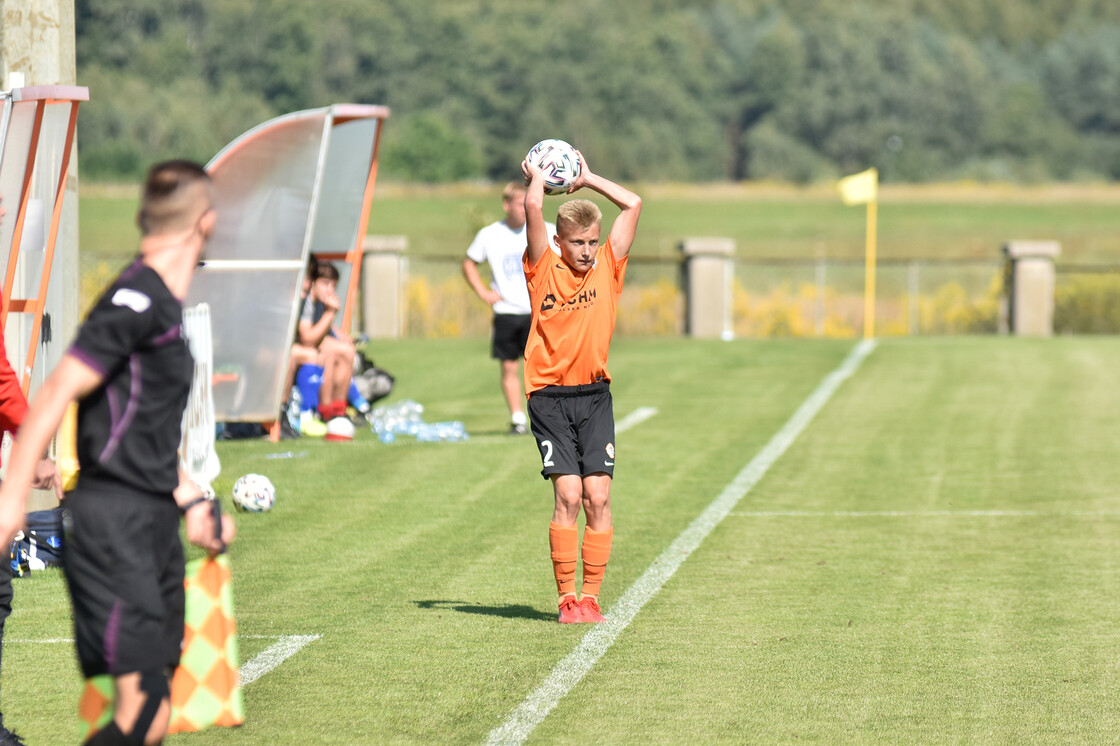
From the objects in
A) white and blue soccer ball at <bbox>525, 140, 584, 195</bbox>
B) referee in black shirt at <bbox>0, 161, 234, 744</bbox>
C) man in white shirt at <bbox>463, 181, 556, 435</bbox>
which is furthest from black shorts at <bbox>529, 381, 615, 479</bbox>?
man in white shirt at <bbox>463, 181, 556, 435</bbox>

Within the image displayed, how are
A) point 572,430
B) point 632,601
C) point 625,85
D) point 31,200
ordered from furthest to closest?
point 625,85
point 31,200
point 632,601
point 572,430

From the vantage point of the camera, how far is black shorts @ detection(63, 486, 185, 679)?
408cm

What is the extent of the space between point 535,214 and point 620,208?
16.3 inches

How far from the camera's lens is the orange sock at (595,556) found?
7.52 metres

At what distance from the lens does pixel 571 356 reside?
7277mm

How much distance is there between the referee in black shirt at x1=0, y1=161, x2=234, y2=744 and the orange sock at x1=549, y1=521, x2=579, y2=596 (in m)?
3.38

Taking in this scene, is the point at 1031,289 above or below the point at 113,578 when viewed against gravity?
below

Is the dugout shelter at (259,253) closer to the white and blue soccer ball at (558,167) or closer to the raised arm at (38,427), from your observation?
the white and blue soccer ball at (558,167)

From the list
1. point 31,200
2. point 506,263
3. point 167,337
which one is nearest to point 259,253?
point 506,263

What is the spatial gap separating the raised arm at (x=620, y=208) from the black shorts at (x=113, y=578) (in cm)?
356

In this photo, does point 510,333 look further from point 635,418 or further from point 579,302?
point 579,302

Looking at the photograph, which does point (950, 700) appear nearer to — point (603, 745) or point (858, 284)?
point (603, 745)

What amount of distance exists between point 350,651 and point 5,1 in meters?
5.20

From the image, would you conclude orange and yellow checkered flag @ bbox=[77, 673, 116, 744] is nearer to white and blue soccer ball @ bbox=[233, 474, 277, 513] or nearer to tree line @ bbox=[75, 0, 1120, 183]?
white and blue soccer ball @ bbox=[233, 474, 277, 513]
